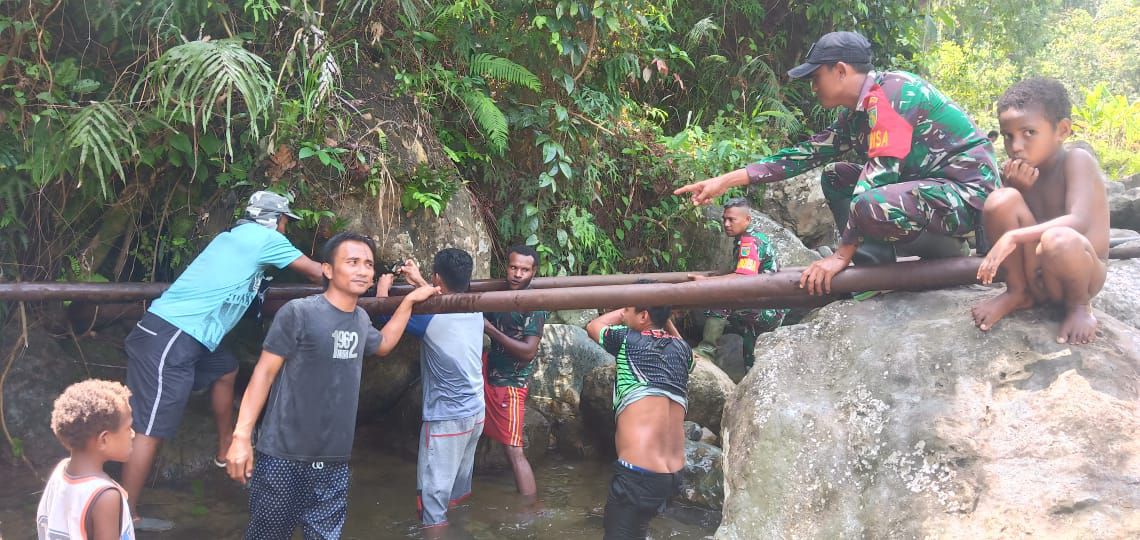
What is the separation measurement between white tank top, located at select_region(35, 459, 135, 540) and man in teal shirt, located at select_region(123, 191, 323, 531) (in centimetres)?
179

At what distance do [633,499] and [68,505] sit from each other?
2508 millimetres

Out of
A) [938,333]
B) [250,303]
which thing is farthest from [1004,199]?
[250,303]

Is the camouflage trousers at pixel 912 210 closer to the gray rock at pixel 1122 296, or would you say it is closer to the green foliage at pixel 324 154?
the gray rock at pixel 1122 296

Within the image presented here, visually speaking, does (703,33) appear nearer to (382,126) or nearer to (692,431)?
(382,126)

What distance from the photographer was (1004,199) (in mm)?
2920

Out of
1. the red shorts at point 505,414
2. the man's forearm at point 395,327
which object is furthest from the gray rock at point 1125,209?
the man's forearm at point 395,327

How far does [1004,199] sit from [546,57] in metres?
4.60

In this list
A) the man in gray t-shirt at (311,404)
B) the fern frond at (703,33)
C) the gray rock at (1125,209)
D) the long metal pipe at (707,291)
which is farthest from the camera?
the fern frond at (703,33)

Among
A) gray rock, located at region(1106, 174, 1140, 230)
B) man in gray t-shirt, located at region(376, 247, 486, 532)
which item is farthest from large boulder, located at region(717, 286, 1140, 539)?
gray rock, located at region(1106, 174, 1140, 230)

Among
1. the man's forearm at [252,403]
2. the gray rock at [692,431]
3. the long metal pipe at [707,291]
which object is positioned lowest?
the gray rock at [692,431]

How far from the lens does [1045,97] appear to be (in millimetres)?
2979

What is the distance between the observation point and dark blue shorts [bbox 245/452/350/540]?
357 centimetres

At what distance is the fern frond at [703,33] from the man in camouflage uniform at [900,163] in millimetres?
5337

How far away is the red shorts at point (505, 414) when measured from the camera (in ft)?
17.9
